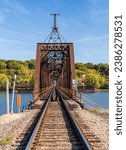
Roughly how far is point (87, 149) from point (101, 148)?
2.38 feet

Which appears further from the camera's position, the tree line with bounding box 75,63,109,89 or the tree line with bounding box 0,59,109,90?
the tree line with bounding box 75,63,109,89

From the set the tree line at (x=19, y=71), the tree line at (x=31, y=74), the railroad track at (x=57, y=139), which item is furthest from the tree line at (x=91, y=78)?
the railroad track at (x=57, y=139)

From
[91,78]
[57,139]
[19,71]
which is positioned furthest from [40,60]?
[19,71]

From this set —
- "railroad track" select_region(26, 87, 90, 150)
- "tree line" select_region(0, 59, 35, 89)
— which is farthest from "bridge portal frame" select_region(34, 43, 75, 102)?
"tree line" select_region(0, 59, 35, 89)

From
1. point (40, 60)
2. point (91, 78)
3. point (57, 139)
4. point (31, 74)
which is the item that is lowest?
point (57, 139)

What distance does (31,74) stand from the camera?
16575 cm

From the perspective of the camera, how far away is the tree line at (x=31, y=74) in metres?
150

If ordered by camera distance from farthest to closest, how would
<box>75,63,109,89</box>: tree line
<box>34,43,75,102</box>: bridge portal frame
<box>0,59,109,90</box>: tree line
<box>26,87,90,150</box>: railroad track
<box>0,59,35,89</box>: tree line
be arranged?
1. <box>75,63,109,89</box>: tree line
2. <box>0,59,109,90</box>: tree line
3. <box>0,59,35,89</box>: tree line
4. <box>34,43,75,102</box>: bridge portal frame
5. <box>26,87,90,150</box>: railroad track

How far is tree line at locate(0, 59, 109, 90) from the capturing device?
492ft

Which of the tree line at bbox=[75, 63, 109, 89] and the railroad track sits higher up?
the tree line at bbox=[75, 63, 109, 89]

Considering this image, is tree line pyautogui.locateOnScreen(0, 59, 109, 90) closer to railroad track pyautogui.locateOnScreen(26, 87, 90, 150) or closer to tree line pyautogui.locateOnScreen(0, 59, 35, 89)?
tree line pyautogui.locateOnScreen(0, 59, 35, 89)

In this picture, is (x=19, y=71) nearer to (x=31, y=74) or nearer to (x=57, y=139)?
(x=31, y=74)

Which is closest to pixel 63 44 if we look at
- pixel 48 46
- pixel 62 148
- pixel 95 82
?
pixel 48 46

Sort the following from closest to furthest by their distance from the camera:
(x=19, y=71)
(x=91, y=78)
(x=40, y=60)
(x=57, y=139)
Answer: (x=57, y=139) → (x=40, y=60) → (x=91, y=78) → (x=19, y=71)
